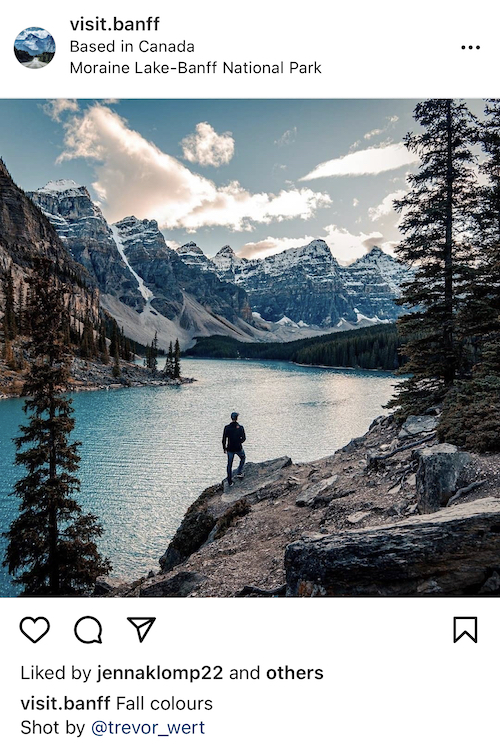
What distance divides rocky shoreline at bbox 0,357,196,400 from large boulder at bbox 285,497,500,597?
6363 cm

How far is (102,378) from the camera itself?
259ft

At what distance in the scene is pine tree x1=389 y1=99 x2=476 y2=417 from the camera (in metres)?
13.2

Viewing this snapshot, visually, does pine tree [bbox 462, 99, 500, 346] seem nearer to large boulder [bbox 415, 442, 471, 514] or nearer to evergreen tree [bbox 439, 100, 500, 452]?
evergreen tree [bbox 439, 100, 500, 452]

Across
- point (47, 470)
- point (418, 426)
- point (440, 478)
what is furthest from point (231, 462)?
point (440, 478)

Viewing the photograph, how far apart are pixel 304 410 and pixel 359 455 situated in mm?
36812
